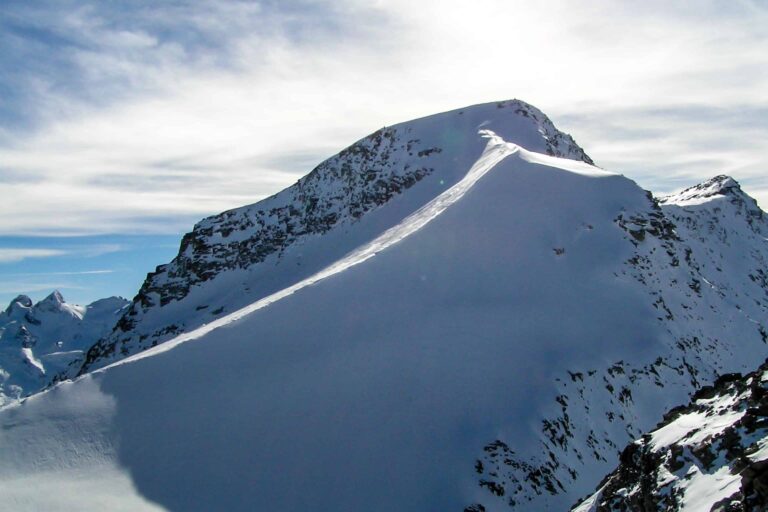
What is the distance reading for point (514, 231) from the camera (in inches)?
1367

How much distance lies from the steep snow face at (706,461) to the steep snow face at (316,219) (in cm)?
4286

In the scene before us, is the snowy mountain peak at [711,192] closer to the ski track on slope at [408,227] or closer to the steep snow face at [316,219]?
the steep snow face at [316,219]

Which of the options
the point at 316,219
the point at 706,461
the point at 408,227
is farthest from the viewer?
the point at 316,219

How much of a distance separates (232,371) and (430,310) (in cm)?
1020

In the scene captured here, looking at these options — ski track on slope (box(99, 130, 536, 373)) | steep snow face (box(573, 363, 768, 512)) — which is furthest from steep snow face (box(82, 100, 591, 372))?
steep snow face (box(573, 363, 768, 512))

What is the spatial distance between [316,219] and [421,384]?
158ft

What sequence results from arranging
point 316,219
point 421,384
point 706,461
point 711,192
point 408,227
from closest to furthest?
point 706,461 < point 421,384 < point 408,227 < point 316,219 < point 711,192

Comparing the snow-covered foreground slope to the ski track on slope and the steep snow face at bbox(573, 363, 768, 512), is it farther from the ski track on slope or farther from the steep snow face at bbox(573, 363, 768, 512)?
the steep snow face at bbox(573, 363, 768, 512)

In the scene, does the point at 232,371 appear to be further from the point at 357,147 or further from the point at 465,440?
the point at 357,147

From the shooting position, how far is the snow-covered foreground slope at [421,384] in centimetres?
1995

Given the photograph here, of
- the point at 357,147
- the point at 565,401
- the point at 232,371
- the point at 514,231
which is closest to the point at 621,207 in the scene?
the point at 514,231

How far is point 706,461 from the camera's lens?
10.4 metres

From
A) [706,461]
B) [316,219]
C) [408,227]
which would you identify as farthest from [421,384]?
[316,219]

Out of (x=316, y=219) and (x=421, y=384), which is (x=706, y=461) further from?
(x=316, y=219)
